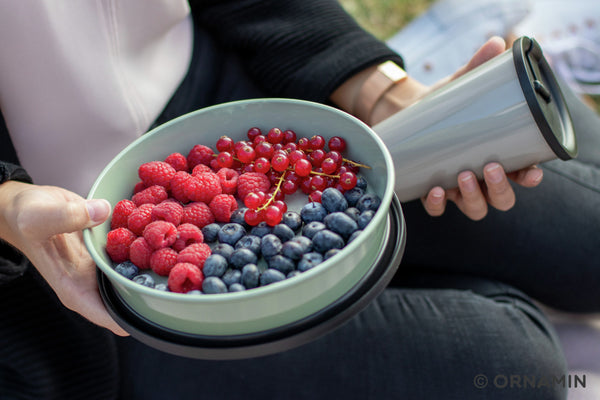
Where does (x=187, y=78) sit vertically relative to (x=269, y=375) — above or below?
above

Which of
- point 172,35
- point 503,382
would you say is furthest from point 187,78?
point 503,382

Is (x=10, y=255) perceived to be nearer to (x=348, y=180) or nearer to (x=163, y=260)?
(x=163, y=260)

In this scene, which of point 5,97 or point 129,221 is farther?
point 5,97

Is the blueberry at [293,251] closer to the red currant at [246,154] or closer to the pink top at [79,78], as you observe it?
the red currant at [246,154]

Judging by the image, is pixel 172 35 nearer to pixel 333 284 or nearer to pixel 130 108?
pixel 130 108

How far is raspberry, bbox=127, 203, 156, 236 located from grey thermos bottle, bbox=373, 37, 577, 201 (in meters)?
0.41

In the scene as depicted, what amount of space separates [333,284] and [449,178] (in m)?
0.38

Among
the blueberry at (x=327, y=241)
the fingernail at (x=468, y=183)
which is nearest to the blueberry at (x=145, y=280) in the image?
the blueberry at (x=327, y=241)

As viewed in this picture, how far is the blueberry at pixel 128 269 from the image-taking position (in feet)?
1.89

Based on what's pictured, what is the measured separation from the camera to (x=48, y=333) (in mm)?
858

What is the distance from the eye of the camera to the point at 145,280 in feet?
1.82

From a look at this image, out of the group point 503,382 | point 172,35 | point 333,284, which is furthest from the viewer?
point 172,35

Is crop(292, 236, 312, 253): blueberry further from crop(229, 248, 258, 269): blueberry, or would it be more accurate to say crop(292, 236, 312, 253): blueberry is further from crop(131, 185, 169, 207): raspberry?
crop(131, 185, 169, 207): raspberry

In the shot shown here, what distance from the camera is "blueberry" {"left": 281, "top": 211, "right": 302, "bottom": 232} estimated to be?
1.99 ft
